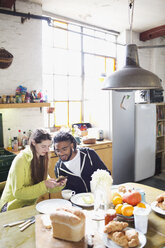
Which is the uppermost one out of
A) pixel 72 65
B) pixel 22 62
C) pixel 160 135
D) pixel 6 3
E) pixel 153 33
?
pixel 153 33

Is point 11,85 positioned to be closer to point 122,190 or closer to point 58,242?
point 122,190

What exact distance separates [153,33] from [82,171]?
426 cm

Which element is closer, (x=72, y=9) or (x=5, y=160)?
(x=5, y=160)

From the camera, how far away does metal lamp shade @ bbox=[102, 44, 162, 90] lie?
1571 mm

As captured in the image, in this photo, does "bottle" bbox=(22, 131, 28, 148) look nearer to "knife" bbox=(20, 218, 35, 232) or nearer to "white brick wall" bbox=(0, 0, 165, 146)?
"white brick wall" bbox=(0, 0, 165, 146)

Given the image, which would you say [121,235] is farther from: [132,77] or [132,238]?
[132,77]

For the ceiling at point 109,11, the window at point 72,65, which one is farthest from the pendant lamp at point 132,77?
the window at point 72,65

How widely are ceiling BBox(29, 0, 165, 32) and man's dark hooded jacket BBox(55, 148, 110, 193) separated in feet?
8.40

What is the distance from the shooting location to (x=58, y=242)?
1.34 meters

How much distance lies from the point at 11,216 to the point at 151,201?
108cm

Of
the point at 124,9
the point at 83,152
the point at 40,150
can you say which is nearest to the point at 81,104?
the point at 124,9

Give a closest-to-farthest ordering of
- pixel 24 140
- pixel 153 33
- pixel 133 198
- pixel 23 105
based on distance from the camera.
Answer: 1. pixel 133 198
2. pixel 23 105
3. pixel 24 140
4. pixel 153 33

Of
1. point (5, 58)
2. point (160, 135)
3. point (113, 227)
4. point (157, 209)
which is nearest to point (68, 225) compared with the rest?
point (113, 227)

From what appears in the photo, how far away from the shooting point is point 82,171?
2373 millimetres
